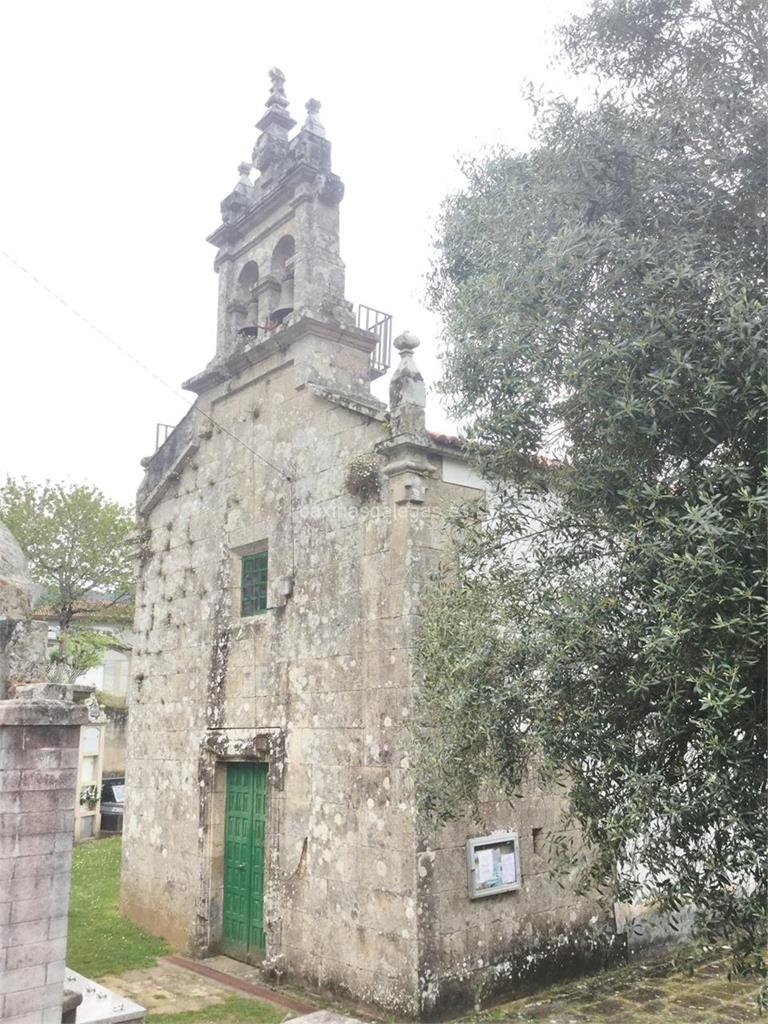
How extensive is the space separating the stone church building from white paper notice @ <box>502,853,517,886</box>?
0.11 feet

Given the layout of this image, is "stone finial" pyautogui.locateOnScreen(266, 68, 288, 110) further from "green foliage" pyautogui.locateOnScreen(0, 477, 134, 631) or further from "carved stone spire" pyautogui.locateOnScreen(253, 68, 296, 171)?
"green foliage" pyautogui.locateOnScreen(0, 477, 134, 631)

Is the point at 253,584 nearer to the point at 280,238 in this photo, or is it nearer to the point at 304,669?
the point at 304,669

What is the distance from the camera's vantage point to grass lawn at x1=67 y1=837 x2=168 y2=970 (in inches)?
430

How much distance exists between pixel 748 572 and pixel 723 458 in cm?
98

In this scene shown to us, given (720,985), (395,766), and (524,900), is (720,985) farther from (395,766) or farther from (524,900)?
(395,766)

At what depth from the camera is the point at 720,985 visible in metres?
9.41

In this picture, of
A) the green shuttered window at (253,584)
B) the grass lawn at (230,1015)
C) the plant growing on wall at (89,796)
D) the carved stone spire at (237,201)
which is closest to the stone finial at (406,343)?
the green shuttered window at (253,584)

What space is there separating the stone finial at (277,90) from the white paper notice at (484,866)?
11252 mm

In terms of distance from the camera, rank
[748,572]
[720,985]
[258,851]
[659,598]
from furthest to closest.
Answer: [258,851] < [720,985] < [659,598] < [748,572]

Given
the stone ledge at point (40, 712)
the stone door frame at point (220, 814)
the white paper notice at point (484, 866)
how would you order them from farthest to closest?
1. the stone door frame at point (220, 814)
2. the white paper notice at point (484, 866)
3. the stone ledge at point (40, 712)

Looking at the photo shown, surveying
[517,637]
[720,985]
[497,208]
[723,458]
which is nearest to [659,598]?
[723,458]

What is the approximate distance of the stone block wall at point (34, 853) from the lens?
6633 millimetres

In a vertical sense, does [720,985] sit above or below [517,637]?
below

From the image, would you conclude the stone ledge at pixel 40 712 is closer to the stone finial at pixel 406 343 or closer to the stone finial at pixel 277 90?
the stone finial at pixel 406 343
